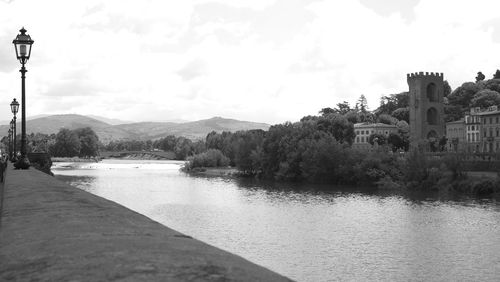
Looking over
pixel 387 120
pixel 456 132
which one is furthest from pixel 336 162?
pixel 387 120

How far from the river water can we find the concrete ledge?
2066 centimetres

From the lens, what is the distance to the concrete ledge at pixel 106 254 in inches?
146

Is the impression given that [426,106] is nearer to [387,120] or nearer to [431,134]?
[431,134]

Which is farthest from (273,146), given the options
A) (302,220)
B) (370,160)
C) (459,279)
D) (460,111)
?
(460,111)

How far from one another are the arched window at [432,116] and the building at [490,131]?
11.9 m

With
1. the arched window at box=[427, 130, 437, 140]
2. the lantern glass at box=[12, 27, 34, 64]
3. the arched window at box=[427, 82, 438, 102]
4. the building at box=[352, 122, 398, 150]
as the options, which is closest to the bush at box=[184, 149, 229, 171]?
the arched window at box=[427, 130, 437, 140]

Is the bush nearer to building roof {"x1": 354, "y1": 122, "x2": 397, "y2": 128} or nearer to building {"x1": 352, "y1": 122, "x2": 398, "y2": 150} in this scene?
building {"x1": 352, "y1": 122, "x2": 398, "y2": 150}

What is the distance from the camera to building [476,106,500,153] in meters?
112

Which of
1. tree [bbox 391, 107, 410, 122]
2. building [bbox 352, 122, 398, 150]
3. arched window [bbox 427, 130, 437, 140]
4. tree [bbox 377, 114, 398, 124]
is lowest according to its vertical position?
arched window [bbox 427, 130, 437, 140]

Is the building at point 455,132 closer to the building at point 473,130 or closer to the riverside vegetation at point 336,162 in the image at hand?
the building at point 473,130

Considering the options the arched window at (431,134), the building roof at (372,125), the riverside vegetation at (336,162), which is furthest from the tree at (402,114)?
the riverside vegetation at (336,162)

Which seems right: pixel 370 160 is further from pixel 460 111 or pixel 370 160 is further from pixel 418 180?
pixel 460 111

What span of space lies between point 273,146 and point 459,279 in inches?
2788

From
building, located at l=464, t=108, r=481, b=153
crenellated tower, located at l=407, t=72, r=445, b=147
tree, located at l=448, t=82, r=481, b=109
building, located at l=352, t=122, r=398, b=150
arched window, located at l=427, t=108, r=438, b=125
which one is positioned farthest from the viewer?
tree, located at l=448, t=82, r=481, b=109
